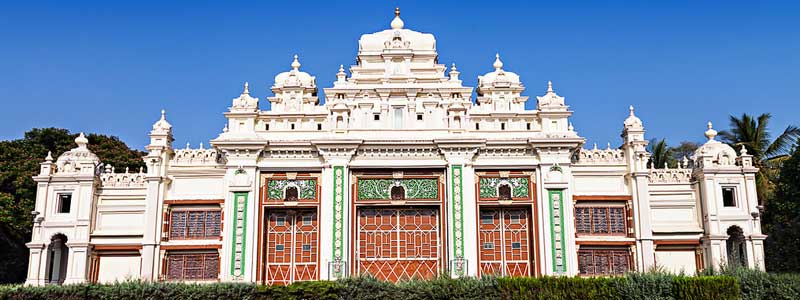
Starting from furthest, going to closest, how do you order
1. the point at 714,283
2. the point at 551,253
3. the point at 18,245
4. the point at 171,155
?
the point at 18,245 → the point at 171,155 → the point at 551,253 → the point at 714,283

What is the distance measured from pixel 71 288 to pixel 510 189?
14.0 m

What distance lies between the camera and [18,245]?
33719mm

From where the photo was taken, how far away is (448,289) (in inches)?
835

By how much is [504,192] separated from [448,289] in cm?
624

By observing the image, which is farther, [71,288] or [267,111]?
[267,111]

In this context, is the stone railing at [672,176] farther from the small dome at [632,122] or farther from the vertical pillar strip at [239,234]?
the vertical pillar strip at [239,234]

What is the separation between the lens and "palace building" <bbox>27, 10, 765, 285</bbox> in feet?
85.0

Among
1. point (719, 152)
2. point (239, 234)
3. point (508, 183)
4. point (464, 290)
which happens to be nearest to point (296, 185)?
point (239, 234)

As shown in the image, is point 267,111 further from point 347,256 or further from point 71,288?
point 71,288

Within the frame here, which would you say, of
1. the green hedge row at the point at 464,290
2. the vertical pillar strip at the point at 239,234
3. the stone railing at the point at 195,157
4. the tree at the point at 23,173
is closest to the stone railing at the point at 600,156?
the green hedge row at the point at 464,290

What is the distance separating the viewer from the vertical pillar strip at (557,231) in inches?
1005

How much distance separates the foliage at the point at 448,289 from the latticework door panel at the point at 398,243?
4.52 m

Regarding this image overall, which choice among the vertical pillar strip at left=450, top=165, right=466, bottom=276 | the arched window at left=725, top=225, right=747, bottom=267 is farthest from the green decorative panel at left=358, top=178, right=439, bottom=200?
the arched window at left=725, top=225, right=747, bottom=267

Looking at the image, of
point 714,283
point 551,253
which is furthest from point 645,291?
point 551,253
